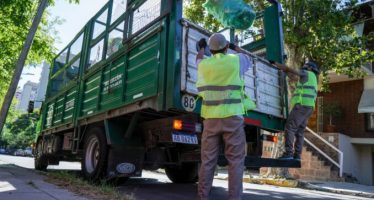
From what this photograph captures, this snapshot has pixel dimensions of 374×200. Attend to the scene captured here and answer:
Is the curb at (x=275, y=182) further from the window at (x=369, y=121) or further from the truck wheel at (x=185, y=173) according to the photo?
the window at (x=369, y=121)

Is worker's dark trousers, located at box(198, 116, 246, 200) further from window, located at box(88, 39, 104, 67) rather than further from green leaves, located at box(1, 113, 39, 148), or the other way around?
green leaves, located at box(1, 113, 39, 148)

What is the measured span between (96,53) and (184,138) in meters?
3.27

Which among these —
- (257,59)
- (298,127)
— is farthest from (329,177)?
(257,59)

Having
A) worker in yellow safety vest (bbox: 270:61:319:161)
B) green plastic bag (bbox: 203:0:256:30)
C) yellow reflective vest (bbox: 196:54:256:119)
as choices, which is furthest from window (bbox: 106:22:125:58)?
yellow reflective vest (bbox: 196:54:256:119)

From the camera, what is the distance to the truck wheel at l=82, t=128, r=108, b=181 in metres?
6.24

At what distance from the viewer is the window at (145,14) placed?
563cm

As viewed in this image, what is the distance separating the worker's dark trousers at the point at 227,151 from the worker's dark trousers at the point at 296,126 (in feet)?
8.52

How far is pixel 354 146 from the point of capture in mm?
16203

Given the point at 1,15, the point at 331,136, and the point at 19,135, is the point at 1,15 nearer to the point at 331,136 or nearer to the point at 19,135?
the point at 331,136

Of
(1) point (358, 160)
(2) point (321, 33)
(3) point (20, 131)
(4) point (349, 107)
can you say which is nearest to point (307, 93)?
(2) point (321, 33)

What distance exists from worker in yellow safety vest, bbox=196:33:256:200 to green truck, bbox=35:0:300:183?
0.53 meters

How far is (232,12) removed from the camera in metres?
5.72

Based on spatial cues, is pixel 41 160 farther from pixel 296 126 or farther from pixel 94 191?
pixel 296 126

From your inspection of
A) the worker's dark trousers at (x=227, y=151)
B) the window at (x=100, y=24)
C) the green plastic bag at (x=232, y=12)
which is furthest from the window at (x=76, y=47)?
the worker's dark trousers at (x=227, y=151)
